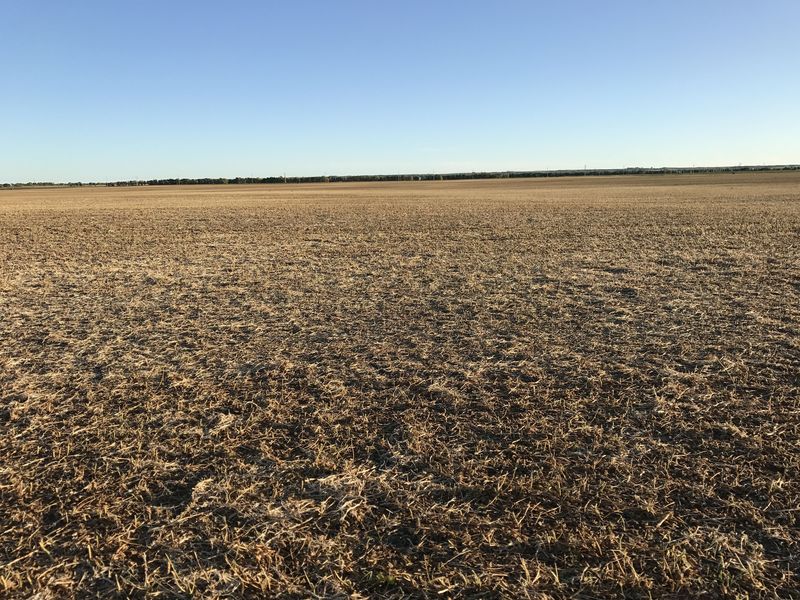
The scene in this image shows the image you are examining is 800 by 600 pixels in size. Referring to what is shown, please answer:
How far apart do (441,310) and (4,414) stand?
5.42 m

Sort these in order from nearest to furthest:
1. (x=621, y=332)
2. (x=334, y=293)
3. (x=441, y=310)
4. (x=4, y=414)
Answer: (x=4, y=414) → (x=621, y=332) → (x=441, y=310) → (x=334, y=293)

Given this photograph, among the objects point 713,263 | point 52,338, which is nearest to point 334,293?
point 52,338

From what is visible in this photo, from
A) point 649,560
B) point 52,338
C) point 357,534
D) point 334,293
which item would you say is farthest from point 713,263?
point 52,338

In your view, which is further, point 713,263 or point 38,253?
point 38,253

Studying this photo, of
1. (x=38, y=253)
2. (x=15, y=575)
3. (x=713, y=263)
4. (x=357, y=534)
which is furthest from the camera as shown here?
(x=38, y=253)

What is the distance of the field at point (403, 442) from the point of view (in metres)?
2.77

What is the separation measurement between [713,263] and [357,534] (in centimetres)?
1150

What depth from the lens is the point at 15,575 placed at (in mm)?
2719

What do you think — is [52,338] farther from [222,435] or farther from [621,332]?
[621,332]

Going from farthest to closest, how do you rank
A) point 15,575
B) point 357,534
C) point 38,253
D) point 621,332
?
point 38,253 → point 621,332 → point 357,534 → point 15,575

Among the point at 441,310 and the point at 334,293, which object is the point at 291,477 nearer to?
the point at 441,310

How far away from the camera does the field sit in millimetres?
2770

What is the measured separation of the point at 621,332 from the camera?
667 centimetres

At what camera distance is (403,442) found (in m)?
4.04
